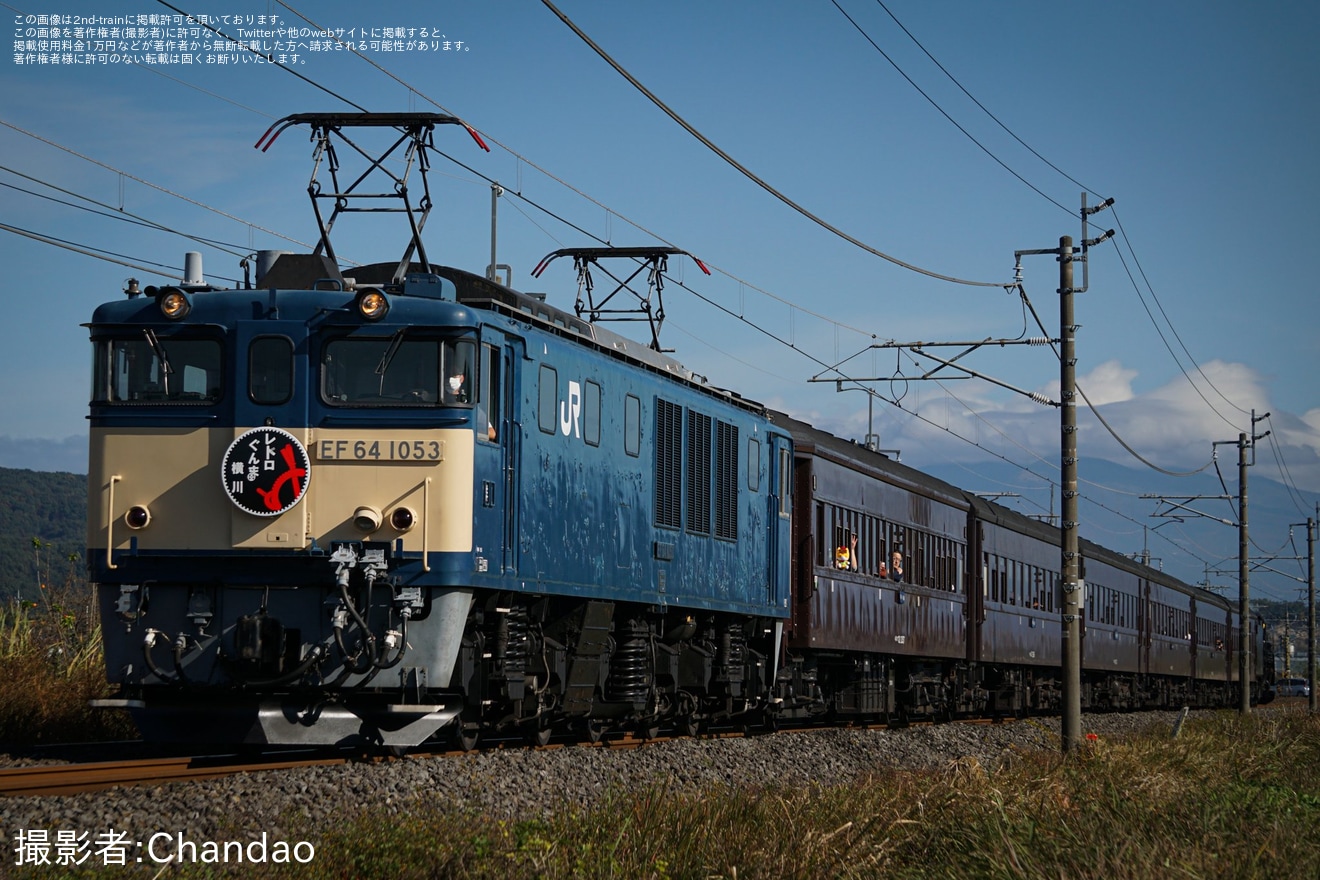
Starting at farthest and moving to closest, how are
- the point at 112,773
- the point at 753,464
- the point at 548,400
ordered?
the point at 753,464 → the point at 548,400 → the point at 112,773

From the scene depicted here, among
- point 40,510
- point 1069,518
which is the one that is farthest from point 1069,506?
point 40,510

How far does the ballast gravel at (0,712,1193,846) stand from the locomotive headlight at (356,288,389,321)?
3627 mm

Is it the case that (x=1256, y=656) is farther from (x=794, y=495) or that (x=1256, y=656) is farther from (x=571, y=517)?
(x=571, y=517)

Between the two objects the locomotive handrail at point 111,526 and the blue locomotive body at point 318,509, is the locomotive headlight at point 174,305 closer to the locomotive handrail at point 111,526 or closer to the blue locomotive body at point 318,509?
the blue locomotive body at point 318,509

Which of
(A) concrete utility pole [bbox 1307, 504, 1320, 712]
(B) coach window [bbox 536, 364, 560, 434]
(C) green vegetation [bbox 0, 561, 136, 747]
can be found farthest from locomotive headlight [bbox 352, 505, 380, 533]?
(A) concrete utility pole [bbox 1307, 504, 1320, 712]

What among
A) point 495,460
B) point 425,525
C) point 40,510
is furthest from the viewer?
point 40,510

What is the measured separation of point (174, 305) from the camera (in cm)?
1348

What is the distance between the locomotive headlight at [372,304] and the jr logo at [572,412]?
242 cm

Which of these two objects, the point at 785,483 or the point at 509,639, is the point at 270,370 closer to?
the point at 509,639

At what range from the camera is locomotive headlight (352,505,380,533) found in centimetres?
1295

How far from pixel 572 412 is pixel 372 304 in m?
2.79

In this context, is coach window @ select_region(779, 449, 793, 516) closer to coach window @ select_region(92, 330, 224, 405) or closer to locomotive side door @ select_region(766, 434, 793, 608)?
locomotive side door @ select_region(766, 434, 793, 608)

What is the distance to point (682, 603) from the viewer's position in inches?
713

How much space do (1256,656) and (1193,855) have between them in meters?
61.1
